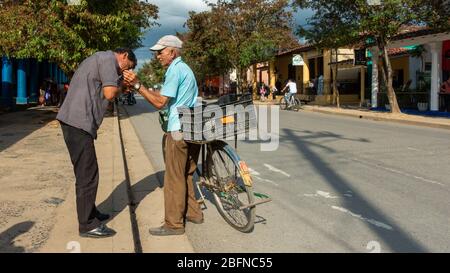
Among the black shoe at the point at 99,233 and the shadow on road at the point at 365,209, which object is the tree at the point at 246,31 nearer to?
the shadow on road at the point at 365,209

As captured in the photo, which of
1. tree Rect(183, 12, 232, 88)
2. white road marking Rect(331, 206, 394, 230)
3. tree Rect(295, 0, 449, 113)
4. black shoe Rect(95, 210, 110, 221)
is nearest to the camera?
black shoe Rect(95, 210, 110, 221)

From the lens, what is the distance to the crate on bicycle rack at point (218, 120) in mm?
4621

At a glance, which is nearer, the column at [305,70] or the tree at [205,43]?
the column at [305,70]

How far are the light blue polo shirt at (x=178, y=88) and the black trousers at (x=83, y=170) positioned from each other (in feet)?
2.49

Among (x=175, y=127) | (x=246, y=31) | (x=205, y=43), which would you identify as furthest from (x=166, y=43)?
(x=205, y=43)

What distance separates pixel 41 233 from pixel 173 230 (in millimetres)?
1223

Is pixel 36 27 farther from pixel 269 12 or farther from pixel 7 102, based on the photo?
pixel 269 12

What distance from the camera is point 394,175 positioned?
26.3 feet

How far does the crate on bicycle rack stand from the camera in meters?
4.62

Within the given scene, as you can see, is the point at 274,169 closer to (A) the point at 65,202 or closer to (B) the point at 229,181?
(B) the point at 229,181

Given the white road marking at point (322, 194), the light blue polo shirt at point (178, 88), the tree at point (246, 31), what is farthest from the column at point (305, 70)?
the light blue polo shirt at point (178, 88)

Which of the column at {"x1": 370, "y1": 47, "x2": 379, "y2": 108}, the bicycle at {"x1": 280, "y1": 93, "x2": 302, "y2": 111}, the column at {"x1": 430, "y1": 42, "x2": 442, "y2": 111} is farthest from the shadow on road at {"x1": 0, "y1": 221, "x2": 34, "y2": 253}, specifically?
the column at {"x1": 370, "y1": 47, "x2": 379, "y2": 108}

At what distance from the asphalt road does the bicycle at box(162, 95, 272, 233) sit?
159 millimetres

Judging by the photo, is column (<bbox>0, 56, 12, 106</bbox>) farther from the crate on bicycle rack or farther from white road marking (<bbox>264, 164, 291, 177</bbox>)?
the crate on bicycle rack
